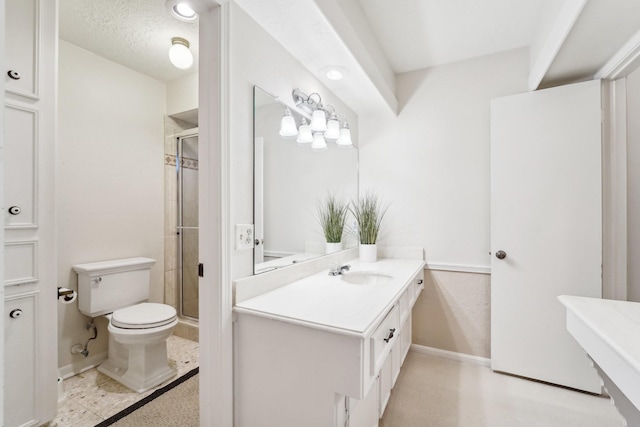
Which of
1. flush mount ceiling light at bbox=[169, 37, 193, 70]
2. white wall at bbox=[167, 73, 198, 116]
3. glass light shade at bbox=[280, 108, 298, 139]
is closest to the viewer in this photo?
glass light shade at bbox=[280, 108, 298, 139]

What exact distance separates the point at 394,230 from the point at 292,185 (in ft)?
3.67

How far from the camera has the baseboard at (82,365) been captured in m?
2.00

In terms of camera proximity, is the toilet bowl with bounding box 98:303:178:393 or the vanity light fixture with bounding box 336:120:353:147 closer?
the toilet bowl with bounding box 98:303:178:393

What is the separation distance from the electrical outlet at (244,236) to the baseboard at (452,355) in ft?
6.03

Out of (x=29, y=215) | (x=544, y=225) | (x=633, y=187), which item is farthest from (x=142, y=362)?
(x=633, y=187)

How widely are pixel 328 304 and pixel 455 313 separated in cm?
154

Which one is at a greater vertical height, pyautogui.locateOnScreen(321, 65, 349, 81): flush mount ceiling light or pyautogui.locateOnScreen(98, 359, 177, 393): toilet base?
pyautogui.locateOnScreen(321, 65, 349, 81): flush mount ceiling light

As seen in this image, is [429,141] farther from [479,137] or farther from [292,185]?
[292,185]

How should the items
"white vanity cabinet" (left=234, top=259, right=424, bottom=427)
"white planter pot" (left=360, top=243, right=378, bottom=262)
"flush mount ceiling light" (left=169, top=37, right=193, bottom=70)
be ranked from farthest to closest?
"white planter pot" (left=360, top=243, right=378, bottom=262) → "flush mount ceiling light" (left=169, top=37, right=193, bottom=70) → "white vanity cabinet" (left=234, top=259, right=424, bottom=427)

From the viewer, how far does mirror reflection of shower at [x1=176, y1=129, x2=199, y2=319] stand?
270 cm

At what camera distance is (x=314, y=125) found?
1869 millimetres

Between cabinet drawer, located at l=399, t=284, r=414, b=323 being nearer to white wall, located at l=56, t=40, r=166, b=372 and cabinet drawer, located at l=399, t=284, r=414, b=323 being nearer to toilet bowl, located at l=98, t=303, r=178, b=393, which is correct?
toilet bowl, located at l=98, t=303, r=178, b=393

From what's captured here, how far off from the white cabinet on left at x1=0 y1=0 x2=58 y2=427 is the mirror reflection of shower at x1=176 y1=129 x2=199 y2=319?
1.22 m

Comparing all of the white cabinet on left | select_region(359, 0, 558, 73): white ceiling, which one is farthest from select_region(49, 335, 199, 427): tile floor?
select_region(359, 0, 558, 73): white ceiling
